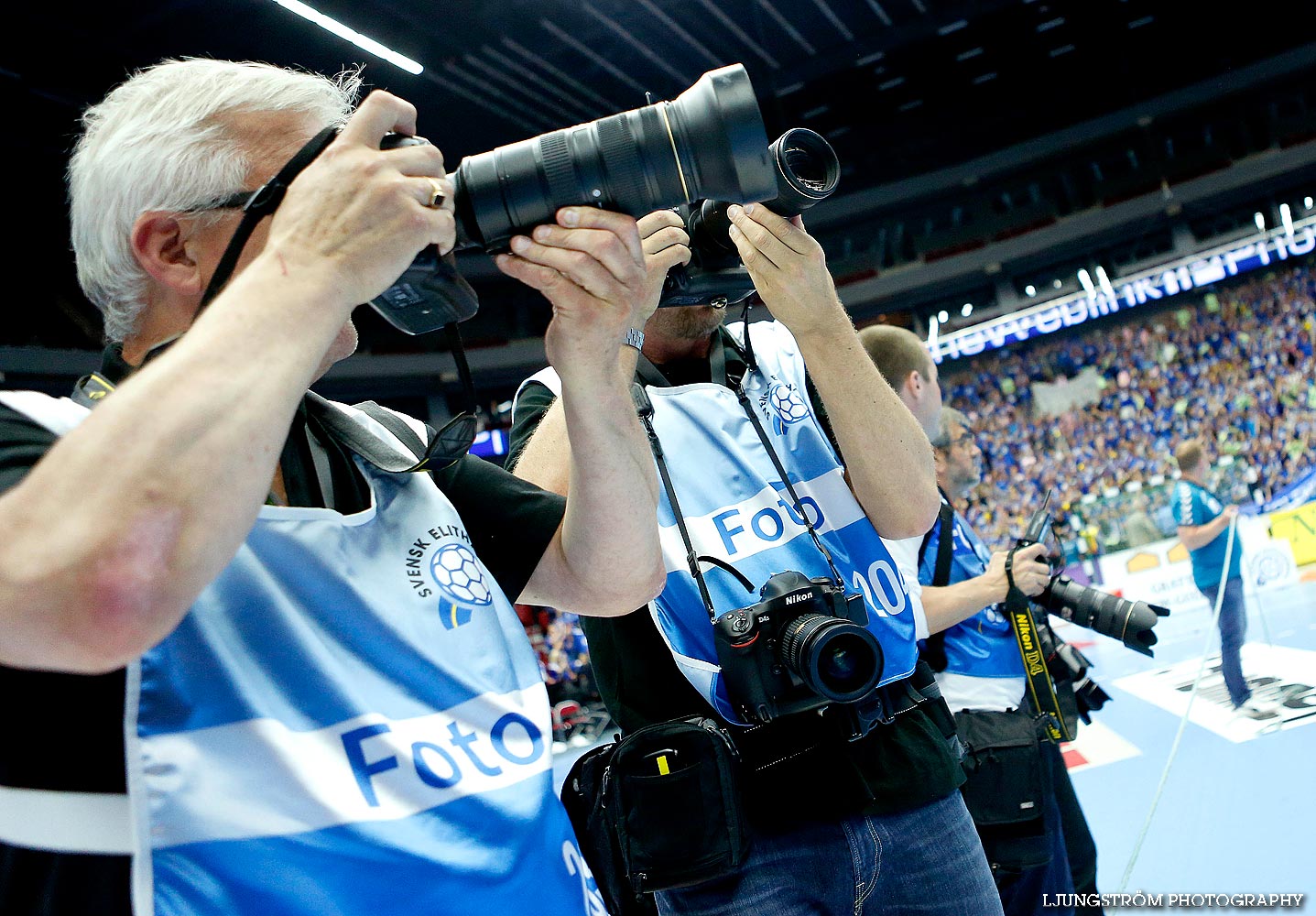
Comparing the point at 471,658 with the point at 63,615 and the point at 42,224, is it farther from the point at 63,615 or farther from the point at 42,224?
the point at 42,224

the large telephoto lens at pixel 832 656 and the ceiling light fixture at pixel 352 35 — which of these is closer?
the large telephoto lens at pixel 832 656

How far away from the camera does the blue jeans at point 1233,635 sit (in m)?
3.36

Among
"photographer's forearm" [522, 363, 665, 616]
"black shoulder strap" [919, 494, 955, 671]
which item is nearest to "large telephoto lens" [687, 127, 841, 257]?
"photographer's forearm" [522, 363, 665, 616]

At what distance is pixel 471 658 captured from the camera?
2.51 ft

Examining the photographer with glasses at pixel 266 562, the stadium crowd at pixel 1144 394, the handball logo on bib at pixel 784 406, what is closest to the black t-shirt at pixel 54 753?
the photographer with glasses at pixel 266 562

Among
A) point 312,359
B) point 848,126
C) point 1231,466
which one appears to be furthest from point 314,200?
point 848,126

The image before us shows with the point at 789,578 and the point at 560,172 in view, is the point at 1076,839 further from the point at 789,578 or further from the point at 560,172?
the point at 560,172

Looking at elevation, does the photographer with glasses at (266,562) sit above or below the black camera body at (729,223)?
below

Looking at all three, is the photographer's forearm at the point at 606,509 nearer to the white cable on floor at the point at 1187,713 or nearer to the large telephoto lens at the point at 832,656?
the large telephoto lens at the point at 832,656

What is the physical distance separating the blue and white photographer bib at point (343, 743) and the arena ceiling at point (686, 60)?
278 inches

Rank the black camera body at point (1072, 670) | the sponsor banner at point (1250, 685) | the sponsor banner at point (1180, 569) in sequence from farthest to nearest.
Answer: the sponsor banner at point (1180, 569), the sponsor banner at point (1250, 685), the black camera body at point (1072, 670)

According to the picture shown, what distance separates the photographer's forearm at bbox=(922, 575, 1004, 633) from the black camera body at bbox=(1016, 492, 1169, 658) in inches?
7.9

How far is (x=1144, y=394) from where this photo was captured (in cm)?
1465

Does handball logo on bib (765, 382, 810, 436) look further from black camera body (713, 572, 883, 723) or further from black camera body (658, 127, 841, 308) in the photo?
black camera body (713, 572, 883, 723)
